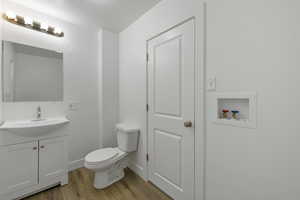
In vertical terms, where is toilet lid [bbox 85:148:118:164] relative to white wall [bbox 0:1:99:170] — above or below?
below

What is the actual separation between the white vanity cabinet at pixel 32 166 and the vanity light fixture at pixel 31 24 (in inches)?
60.2

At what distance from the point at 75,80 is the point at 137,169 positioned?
1806mm

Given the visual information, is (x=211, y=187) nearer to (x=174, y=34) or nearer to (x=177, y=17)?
(x=174, y=34)

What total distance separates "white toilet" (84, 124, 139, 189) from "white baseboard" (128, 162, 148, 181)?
0.20m

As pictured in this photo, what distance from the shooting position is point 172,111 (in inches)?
59.9

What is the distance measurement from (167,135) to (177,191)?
62 cm

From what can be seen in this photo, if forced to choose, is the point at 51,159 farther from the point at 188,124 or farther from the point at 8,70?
the point at 188,124

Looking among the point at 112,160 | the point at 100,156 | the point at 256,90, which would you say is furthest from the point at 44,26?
the point at 256,90

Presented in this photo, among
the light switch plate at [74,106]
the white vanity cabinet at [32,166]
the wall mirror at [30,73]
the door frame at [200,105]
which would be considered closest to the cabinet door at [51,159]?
the white vanity cabinet at [32,166]

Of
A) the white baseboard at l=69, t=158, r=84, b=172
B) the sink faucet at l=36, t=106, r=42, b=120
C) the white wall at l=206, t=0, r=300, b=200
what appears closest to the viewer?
the white wall at l=206, t=0, r=300, b=200

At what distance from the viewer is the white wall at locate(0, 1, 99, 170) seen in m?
1.81

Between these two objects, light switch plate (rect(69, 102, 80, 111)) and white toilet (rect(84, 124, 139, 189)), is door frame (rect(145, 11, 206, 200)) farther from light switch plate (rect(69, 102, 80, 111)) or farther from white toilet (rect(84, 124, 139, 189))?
light switch plate (rect(69, 102, 80, 111))

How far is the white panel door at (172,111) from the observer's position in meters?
1.33

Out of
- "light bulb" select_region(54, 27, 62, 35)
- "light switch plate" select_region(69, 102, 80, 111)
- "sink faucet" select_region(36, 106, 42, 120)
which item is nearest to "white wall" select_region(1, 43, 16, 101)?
"sink faucet" select_region(36, 106, 42, 120)
